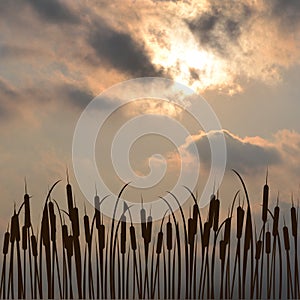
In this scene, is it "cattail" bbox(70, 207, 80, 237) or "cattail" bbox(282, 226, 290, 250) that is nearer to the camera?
"cattail" bbox(70, 207, 80, 237)

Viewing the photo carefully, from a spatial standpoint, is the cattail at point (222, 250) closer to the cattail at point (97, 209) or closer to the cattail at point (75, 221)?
the cattail at point (97, 209)

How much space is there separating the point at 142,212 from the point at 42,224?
0.99 m

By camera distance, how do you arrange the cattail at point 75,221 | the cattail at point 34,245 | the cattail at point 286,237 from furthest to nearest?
the cattail at point 286,237 < the cattail at point 34,245 < the cattail at point 75,221

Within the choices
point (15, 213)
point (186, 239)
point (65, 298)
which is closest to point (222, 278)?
point (186, 239)

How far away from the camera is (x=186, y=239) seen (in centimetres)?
459

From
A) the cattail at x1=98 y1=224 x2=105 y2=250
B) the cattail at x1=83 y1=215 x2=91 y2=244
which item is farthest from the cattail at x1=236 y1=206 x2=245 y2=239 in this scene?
the cattail at x1=83 y1=215 x2=91 y2=244

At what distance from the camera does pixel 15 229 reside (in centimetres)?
462

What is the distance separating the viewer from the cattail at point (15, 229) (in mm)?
4594

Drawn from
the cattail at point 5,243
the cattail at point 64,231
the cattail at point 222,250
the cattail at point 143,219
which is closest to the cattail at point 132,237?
the cattail at point 143,219

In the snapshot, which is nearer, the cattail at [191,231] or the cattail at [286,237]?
the cattail at [191,231]

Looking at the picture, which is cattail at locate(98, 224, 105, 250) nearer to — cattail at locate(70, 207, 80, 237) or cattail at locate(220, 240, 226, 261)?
cattail at locate(70, 207, 80, 237)

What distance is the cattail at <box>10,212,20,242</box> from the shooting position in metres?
4.59

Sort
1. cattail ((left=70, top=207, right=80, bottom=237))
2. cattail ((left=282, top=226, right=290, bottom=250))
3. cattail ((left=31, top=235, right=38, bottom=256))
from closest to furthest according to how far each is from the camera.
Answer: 1. cattail ((left=70, top=207, right=80, bottom=237))
2. cattail ((left=31, top=235, right=38, bottom=256))
3. cattail ((left=282, top=226, right=290, bottom=250))

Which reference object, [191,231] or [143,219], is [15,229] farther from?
[191,231]
